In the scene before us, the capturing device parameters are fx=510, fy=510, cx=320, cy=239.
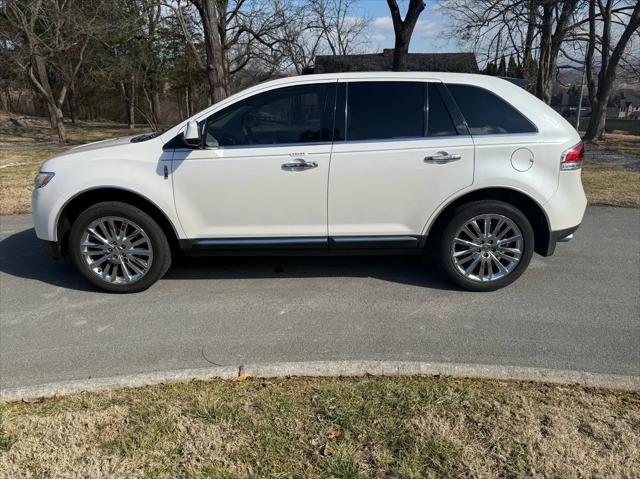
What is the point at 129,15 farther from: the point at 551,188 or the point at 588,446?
the point at 588,446

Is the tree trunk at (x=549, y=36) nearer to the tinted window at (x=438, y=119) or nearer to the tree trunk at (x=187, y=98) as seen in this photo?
the tinted window at (x=438, y=119)

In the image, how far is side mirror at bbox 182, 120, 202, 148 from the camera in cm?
416

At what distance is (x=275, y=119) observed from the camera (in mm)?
4422

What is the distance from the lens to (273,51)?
85.8ft

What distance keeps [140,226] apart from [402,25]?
11.4m

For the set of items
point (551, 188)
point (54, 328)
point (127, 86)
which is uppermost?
point (127, 86)

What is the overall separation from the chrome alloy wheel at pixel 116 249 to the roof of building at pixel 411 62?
26.1 metres

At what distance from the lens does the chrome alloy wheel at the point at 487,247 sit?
4461 mm

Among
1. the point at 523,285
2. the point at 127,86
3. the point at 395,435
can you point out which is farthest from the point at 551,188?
the point at 127,86

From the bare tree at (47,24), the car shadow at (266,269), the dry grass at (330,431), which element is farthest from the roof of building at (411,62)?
the dry grass at (330,431)

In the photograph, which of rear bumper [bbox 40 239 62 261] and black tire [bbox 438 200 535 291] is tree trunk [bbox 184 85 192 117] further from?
black tire [bbox 438 200 535 291]

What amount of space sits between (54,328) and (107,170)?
1.37 meters

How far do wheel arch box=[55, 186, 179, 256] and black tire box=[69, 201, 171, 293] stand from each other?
86 mm

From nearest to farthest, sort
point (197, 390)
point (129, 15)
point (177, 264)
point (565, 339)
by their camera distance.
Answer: point (197, 390)
point (565, 339)
point (177, 264)
point (129, 15)
